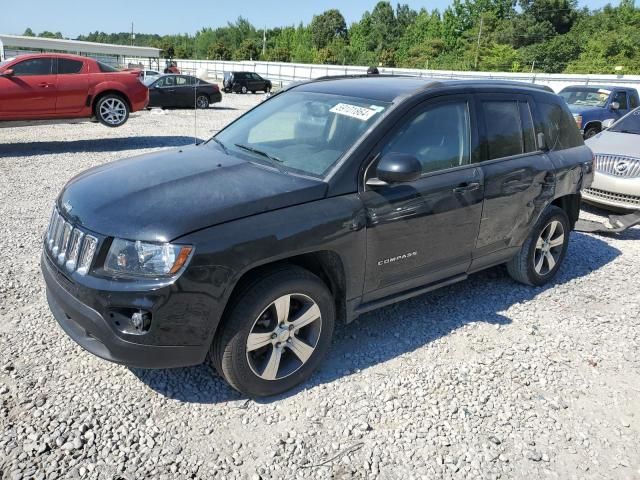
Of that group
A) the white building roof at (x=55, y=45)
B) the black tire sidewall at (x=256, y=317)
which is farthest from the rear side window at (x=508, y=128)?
the white building roof at (x=55, y=45)

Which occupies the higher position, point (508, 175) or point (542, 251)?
point (508, 175)

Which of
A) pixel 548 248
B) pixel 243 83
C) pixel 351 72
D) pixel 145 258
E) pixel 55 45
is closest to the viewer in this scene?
pixel 145 258

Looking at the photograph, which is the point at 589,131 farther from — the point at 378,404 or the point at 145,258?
the point at 145,258

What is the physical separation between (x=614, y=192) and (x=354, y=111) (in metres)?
5.24

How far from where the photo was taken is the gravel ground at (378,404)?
8.86 ft

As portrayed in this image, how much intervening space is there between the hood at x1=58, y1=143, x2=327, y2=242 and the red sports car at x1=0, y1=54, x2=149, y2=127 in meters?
8.25

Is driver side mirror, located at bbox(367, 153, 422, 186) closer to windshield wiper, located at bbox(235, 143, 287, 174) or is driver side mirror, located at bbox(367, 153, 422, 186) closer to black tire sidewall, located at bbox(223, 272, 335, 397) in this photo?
windshield wiper, located at bbox(235, 143, 287, 174)

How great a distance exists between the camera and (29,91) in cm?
1030

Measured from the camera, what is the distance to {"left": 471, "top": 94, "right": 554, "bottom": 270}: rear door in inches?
160

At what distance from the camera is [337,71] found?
4194cm

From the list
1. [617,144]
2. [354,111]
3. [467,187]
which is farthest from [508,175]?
[617,144]

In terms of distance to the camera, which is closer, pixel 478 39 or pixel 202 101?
pixel 202 101

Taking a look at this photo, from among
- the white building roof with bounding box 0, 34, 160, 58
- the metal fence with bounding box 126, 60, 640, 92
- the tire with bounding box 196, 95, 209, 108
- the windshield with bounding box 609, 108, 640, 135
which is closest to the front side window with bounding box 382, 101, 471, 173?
the windshield with bounding box 609, 108, 640, 135

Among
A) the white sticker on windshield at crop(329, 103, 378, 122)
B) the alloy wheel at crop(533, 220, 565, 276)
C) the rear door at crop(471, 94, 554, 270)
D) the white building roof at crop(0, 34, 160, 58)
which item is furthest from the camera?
the white building roof at crop(0, 34, 160, 58)
